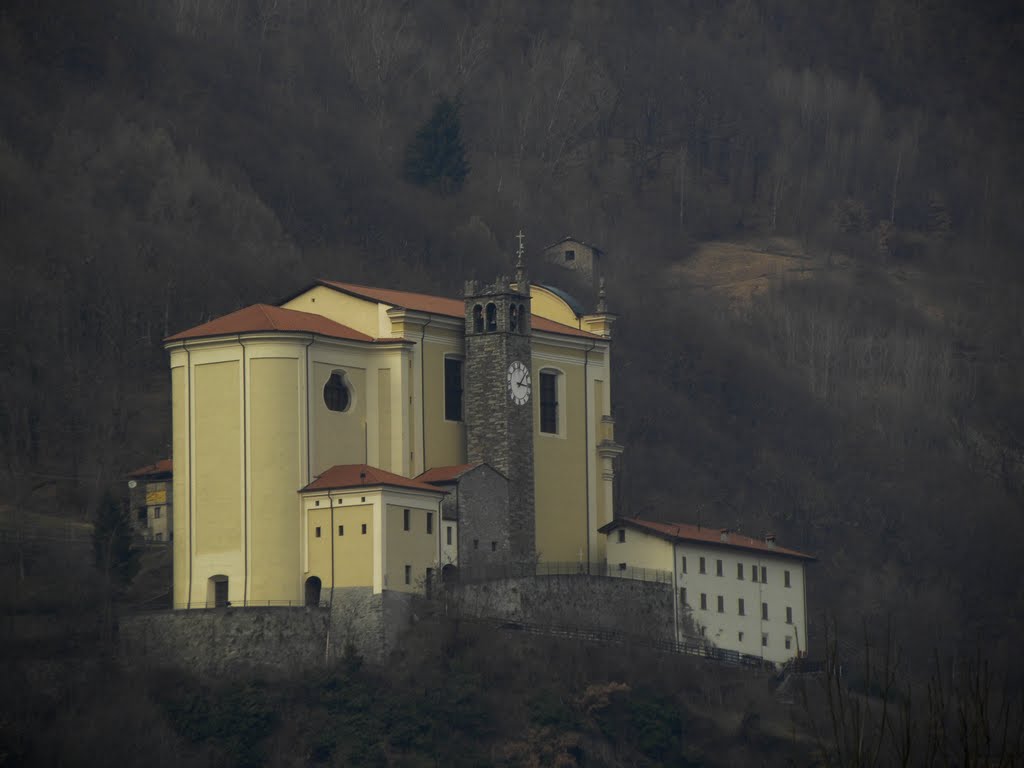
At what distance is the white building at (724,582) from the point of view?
87188mm

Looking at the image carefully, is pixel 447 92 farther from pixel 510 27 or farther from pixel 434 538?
pixel 434 538

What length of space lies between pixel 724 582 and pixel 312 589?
55.2 feet

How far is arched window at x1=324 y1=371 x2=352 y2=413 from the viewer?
82.3m

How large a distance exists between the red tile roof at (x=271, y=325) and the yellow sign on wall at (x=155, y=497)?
791 cm

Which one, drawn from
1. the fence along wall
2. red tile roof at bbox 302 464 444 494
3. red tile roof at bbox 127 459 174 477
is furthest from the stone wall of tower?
red tile roof at bbox 127 459 174 477

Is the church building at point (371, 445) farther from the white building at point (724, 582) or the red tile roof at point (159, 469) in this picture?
the red tile roof at point (159, 469)

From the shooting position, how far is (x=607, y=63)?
172m

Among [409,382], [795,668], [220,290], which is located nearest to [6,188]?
[220,290]

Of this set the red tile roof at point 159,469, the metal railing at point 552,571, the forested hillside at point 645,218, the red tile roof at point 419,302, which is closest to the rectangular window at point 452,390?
the red tile roof at point 419,302

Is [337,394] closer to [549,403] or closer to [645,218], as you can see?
[549,403]

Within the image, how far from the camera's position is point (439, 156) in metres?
139

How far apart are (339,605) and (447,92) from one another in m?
85.5

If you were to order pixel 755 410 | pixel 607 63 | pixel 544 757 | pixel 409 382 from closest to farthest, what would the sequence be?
1. pixel 544 757
2. pixel 409 382
3. pixel 755 410
4. pixel 607 63

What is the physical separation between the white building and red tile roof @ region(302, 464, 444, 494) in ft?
33.9
